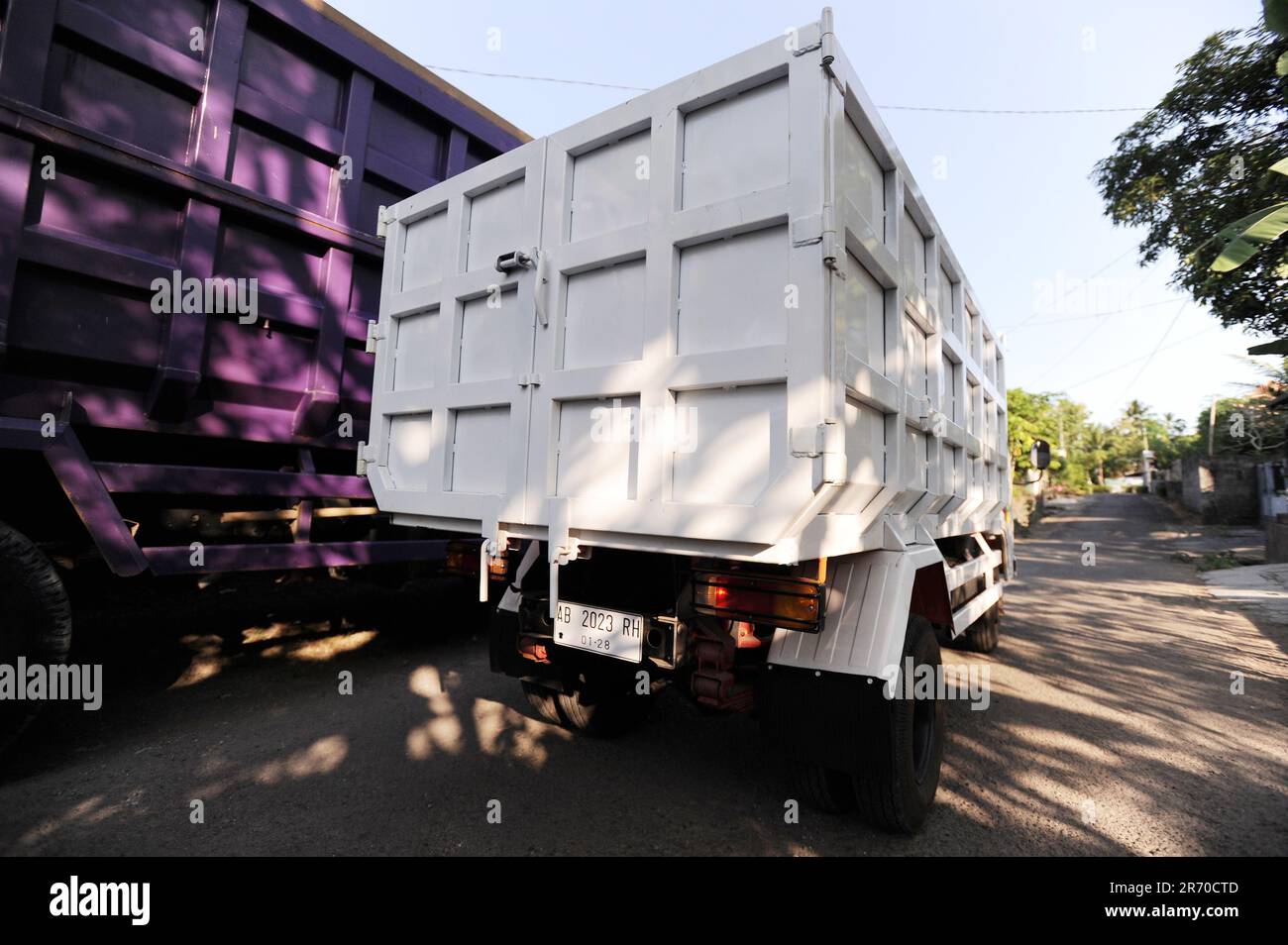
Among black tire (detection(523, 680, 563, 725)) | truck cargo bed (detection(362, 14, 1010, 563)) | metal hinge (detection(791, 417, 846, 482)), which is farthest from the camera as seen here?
black tire (detection(523, 680, 563, 725))

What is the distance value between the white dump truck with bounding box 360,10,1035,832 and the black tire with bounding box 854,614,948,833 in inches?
0.5

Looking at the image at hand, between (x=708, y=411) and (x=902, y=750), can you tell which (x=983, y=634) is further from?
(x=708, y=411)

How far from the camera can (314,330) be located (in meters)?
3.77

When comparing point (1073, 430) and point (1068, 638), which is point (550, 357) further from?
point (1073, 430)

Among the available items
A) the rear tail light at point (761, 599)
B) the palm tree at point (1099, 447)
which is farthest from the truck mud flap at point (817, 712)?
the palm tree at point (1099, 447)

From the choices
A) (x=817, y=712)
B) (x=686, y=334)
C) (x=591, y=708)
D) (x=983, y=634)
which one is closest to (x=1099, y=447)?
(x=983, y=634)

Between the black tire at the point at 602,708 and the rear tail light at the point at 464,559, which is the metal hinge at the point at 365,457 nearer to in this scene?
the rear tail light at the point at 464,559

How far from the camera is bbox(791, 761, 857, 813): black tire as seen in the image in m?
2.48

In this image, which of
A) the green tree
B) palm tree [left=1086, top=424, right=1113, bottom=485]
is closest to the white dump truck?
the green tree

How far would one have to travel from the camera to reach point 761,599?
2.13 metres

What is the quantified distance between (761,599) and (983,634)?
13.6 feet

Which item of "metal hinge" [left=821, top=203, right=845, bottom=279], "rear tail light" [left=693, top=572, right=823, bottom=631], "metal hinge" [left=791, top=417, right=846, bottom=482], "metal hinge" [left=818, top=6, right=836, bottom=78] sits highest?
"metal hinge" [left=818, top=6, right=836, bottom=78]

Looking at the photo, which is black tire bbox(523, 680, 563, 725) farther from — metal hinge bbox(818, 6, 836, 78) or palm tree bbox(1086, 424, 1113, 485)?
palm tree bbox(1086, 424, 1113, 485)
